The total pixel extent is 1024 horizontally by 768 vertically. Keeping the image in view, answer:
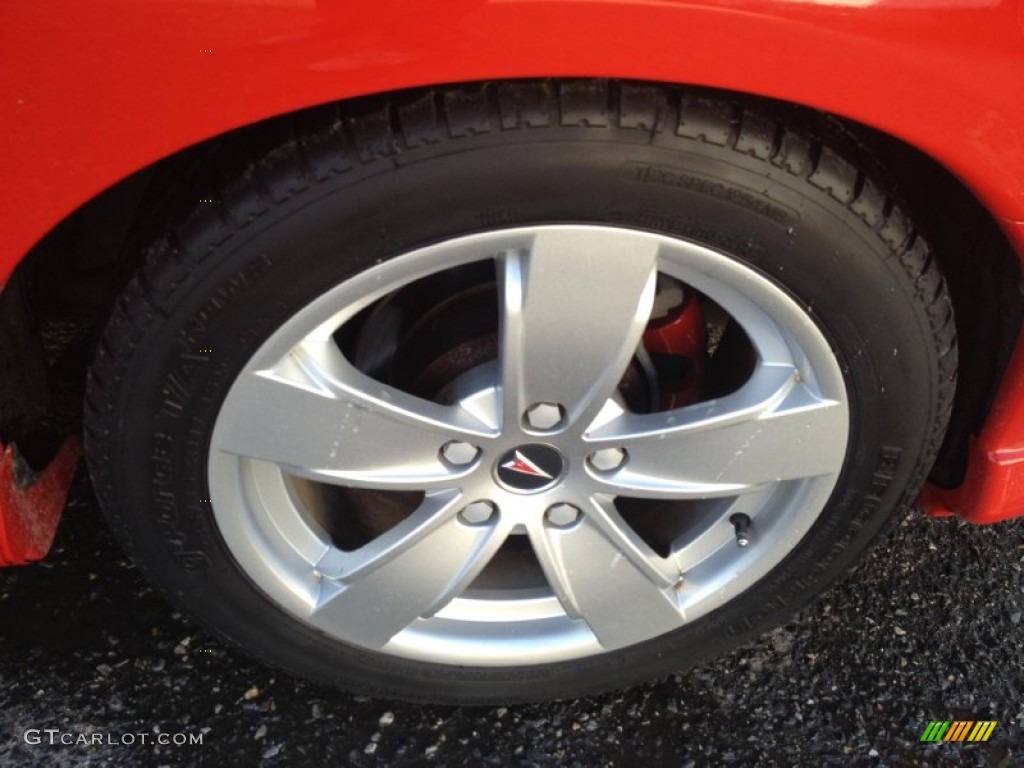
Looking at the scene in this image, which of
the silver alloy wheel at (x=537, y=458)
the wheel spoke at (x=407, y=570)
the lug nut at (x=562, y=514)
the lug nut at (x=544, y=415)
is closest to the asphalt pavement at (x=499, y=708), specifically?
the silver alloy wheel at (x=537, y=458)

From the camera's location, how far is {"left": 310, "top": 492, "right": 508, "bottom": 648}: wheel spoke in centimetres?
155

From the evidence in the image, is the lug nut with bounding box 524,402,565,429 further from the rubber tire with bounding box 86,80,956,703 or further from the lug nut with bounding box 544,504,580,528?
the rubber tire with bounding box 86,80,956,703

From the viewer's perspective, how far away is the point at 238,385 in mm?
1311

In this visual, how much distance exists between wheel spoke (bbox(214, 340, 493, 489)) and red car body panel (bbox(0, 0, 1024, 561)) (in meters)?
0.33

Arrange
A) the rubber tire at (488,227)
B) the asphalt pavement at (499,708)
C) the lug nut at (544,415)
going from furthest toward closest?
the asphalt pavement at (499,708) < the lug nut at (544,415) < the rubber tire at (488,227)

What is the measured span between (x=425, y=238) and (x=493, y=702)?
93 centimetres

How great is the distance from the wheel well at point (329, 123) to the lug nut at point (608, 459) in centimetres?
52

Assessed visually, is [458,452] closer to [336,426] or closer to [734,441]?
[336,426]

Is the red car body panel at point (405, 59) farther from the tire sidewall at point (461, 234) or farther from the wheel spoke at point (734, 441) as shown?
the wheel spoke at point (734, 441)

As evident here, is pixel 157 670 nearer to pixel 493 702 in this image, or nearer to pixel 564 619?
pixel 493 702

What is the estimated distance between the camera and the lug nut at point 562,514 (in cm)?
156

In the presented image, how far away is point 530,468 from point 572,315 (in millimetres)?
285

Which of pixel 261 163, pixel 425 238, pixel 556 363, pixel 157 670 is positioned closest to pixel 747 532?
pixel 556 363

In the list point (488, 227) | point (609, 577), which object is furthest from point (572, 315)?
point (609, 577)
